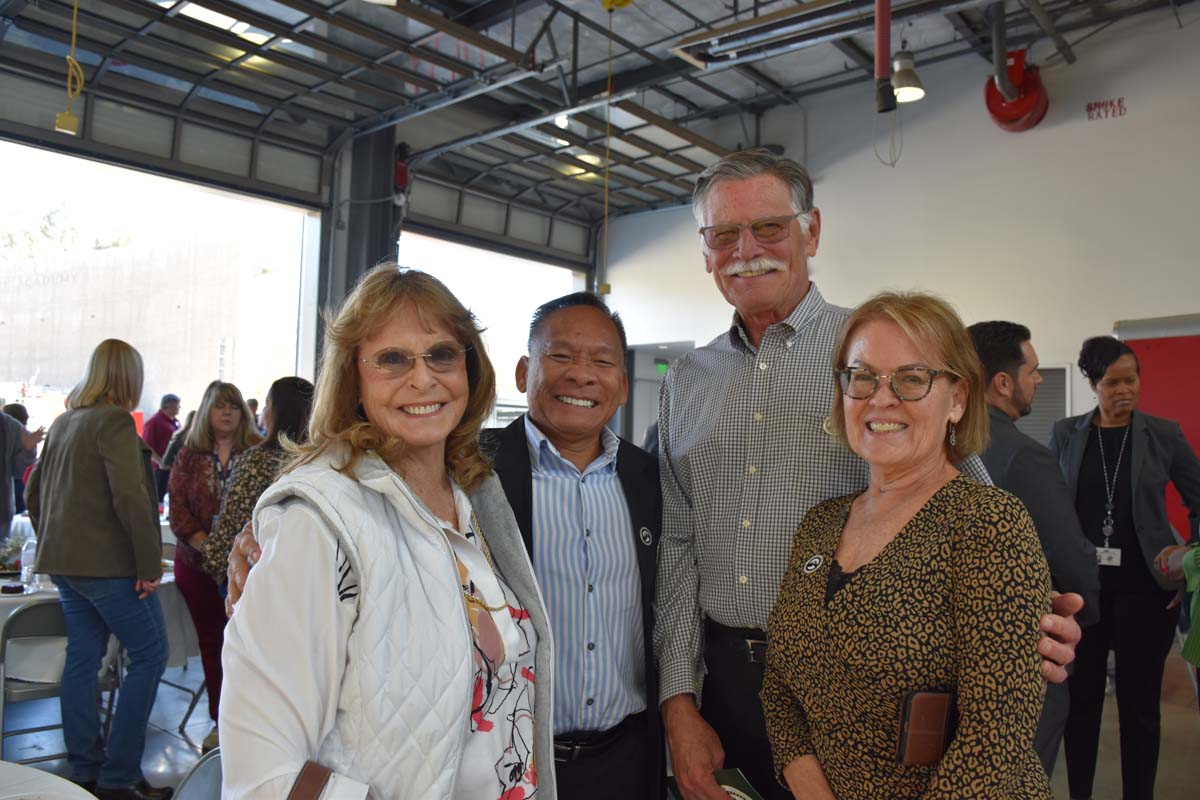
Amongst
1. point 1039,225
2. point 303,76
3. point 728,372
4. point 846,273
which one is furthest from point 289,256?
point 728,372

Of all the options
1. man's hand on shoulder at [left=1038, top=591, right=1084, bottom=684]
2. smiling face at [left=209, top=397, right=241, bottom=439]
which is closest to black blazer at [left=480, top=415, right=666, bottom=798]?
man's hand on shoulder at [left=1038, top=591, right=1084, bottom=684]

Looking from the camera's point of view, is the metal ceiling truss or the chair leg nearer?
the chair leg

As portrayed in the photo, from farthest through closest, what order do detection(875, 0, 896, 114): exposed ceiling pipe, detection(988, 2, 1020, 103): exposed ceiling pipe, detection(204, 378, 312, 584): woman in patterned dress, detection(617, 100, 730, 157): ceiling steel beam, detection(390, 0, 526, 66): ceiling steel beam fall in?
detection(617, 100, 730, 157): ceiling steel beam, detection(988, 2, 1020, 103): exposed ceiling pipe, detection(390, 0, 526, 66): ceiling steel beam, detection(875, 0, 896, 114): exposed ceiling pipe, detection(204, 378, 312, 584): woman in patterned dress

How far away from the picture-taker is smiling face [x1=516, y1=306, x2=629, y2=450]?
83.4 inches

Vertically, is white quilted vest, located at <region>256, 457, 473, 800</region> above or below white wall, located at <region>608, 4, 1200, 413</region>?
below

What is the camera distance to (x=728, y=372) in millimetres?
2262

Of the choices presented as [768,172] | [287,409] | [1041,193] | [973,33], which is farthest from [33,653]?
[973,33]

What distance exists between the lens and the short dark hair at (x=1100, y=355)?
4114 millimetres

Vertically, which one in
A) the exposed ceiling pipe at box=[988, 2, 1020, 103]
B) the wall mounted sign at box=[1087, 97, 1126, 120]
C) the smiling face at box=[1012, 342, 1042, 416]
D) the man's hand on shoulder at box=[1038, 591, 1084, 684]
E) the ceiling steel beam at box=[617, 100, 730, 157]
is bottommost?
the man's hand on shoulder at box=[1038, 591, 1084, 684]

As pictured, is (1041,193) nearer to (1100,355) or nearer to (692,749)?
(1100,355)

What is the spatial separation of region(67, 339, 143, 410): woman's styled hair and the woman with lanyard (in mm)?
662

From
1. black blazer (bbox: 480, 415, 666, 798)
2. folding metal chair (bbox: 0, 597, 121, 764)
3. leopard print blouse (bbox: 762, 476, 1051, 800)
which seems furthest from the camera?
folding metal chair (bbox: 0, 597, 121, 764)

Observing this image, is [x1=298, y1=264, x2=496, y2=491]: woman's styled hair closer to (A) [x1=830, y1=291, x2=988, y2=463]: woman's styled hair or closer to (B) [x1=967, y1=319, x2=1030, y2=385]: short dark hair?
(A) [x1=830, y1=291, x2=988, y2=463]: woman's styled hair

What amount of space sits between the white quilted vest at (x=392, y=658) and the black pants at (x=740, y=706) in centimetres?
84
